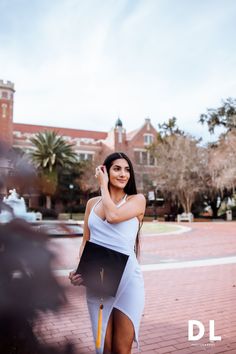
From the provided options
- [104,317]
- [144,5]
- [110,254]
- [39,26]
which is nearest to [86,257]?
[110,254]

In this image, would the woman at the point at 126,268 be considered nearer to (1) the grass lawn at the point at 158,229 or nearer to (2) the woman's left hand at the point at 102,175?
(2) the woman's left hand at the point at 102,175

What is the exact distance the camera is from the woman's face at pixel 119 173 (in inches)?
67.0

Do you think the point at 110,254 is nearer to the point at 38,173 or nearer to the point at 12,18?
the point at 38,173

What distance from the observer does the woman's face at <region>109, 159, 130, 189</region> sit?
170 cm

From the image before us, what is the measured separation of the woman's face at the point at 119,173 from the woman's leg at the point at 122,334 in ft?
1.89

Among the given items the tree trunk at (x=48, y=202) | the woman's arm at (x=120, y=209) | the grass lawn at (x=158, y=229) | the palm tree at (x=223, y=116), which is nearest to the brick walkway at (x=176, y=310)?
the tree trunk at (x=48, y=202)

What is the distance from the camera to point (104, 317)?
1539mm

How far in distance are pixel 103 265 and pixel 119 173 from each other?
0.50m

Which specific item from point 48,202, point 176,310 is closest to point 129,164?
point 48,202

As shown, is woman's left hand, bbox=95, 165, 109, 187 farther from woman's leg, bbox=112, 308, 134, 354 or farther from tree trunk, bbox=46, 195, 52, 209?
tree trunk, bbox=46, 195, 52, 209

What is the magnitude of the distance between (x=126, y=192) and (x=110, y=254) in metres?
0.43

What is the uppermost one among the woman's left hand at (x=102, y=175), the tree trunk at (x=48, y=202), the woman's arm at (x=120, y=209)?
the woman's left hand at (x=102, y=175)

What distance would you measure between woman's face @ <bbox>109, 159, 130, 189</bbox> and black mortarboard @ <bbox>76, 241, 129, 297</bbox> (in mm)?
352

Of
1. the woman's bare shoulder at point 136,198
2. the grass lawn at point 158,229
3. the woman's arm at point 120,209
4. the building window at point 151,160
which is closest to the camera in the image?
the woman's arm at point 120,209
